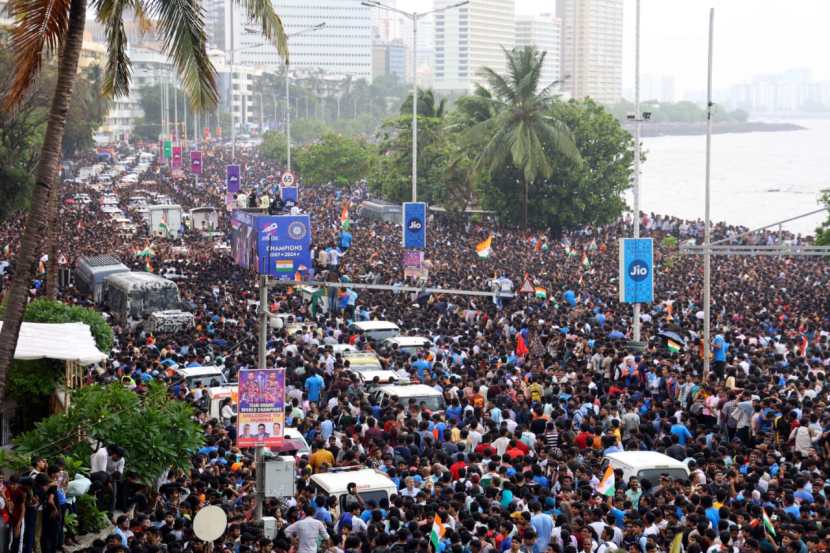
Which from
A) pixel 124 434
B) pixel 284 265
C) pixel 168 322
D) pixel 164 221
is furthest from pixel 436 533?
pixel 164 221

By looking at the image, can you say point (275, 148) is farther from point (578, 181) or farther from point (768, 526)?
point (768, 526)

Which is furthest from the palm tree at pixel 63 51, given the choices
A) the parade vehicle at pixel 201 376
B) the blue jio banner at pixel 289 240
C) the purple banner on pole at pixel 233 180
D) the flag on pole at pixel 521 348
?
the purple banner on pole at pixel 233 180

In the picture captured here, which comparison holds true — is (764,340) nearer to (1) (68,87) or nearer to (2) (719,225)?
(1) (68,87)

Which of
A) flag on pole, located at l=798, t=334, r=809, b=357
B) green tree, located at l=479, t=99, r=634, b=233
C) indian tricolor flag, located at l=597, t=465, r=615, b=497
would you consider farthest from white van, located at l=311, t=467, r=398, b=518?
green tree, located at l=479, t=99, r=634, b=233

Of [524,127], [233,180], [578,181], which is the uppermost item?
[524,127]

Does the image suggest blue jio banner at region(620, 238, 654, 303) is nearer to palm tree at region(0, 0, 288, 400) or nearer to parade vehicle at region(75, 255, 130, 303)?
palm tree at region(0, 0, 288, 400)

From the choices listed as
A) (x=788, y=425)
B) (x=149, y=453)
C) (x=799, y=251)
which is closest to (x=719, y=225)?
(x=799, y=251)
